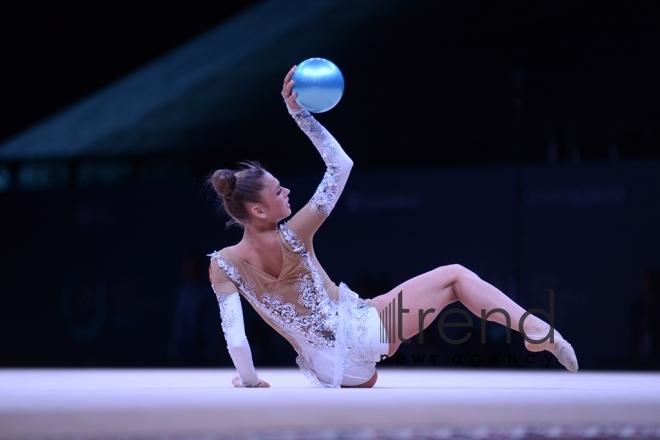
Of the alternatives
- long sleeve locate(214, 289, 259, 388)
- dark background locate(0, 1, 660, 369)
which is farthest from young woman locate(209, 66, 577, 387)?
dark background locate(0, 1, 660, 369)

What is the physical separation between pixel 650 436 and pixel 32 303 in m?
7.24

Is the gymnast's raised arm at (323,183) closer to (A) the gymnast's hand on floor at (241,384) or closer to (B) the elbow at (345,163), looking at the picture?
(B) the elbow at (345,163)

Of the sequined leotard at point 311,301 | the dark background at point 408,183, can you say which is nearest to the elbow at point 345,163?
the sequined leotard at point 311,301

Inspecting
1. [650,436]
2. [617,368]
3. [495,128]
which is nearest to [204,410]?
[650,436]

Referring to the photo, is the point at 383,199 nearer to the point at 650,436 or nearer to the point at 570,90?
the point at 570,90

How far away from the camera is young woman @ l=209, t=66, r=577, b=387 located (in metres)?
3.31

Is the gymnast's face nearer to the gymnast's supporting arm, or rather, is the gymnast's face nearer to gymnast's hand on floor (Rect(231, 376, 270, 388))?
the gymnast's supporting arm

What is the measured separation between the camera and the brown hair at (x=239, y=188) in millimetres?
3322

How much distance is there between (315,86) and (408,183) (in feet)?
13.0

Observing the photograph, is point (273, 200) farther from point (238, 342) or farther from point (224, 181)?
point (238, 342)

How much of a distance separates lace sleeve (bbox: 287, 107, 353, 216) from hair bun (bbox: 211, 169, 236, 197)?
306 millimetres

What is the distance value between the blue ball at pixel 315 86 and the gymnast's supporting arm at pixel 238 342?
783mm

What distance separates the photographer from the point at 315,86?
3.41 m

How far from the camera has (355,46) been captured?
843 centimetres
